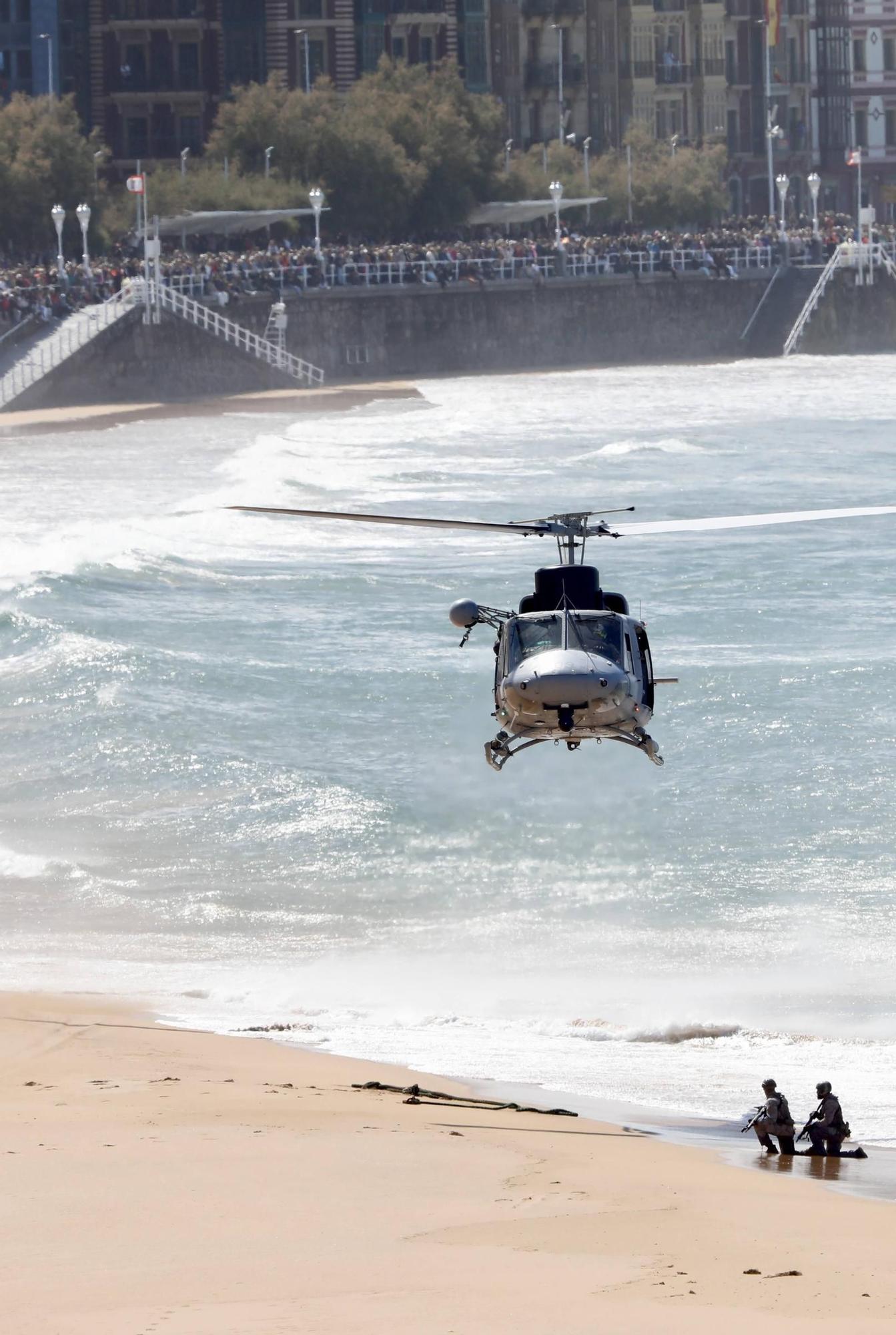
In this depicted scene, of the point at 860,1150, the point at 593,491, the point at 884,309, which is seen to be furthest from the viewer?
the point at 884,309

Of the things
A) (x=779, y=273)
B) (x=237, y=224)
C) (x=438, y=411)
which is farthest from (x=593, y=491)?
(x=779, y=273)

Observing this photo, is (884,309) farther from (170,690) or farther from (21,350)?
(170,690)

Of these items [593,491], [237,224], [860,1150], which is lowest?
[860,1150]

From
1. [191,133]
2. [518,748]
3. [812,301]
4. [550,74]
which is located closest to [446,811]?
[518,748]

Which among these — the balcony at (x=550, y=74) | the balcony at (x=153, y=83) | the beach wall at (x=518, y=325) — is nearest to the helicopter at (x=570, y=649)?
the beach wall at (x=518, y=325)

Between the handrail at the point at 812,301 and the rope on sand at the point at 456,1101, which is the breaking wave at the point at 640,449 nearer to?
the handrail at the point at 812,301

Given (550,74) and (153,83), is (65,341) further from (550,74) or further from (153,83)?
(550,74)

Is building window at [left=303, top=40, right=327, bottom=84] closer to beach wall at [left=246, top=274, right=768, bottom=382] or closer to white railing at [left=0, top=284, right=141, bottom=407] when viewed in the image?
beach wall at [left=246, top=274, right=768, bottom=382]
